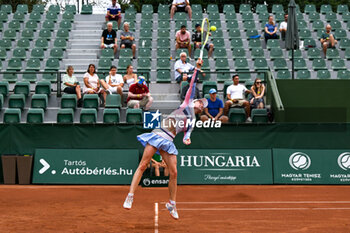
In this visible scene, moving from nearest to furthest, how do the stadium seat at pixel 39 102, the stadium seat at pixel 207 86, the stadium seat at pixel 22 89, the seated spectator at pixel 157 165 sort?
the seated spectator at pixel 157 165 → the stadium seat at pixel 39 102 → the stadium seat at pixel 207 86 → the stadium seat at pixel 22 89

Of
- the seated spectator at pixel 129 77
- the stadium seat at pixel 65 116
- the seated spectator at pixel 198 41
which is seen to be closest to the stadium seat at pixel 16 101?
the stadium seat at pixel 65 116

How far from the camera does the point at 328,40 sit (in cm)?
2111

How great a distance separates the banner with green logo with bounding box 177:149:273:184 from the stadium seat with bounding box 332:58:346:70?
6567mm

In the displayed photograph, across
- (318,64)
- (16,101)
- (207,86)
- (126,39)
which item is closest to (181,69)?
(207,86)

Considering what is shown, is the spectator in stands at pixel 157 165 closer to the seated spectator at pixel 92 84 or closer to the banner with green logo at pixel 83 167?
the banner with green logo at pixel 83 167

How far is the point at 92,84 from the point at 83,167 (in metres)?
3.10

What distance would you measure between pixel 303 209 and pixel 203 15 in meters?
14.2

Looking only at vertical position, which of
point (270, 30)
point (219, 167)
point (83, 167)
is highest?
point (270, 30)

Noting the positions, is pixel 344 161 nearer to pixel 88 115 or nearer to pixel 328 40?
pixel 88 115

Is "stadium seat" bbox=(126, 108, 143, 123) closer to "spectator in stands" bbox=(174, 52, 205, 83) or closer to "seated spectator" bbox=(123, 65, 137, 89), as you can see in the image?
"seated spectator" bbox=(123, 65, 137, 89)

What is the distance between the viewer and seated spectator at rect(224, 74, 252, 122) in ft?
53.4

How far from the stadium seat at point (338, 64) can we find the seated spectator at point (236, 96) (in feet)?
16.1

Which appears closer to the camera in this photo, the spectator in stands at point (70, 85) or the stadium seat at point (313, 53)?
the spectator in stands at point (70, 85)

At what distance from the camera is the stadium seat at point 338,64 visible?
65.2 ft
